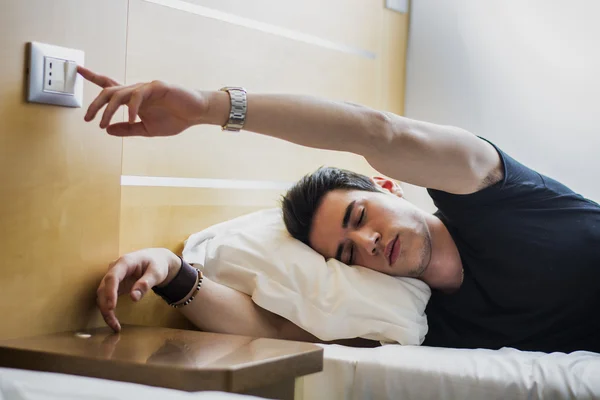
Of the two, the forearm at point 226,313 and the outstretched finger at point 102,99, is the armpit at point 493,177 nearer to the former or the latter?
the forearm at point 226,313

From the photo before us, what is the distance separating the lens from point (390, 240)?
5.80ft

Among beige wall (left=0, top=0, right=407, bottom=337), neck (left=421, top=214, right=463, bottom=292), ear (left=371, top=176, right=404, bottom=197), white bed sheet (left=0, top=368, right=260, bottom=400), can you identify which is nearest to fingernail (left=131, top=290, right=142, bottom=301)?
beige wall (left=0, top=0, right=407, bottom=337)

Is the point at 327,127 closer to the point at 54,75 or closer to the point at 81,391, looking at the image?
the point at 54,75

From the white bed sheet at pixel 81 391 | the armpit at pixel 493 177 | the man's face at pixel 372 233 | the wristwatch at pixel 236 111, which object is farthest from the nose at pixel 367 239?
the white bed sheet at pixel 81 391

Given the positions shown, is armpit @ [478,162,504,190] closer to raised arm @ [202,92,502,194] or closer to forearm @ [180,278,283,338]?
raised arm @ [202,92,502,194]

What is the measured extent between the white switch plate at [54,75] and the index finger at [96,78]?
0.02m

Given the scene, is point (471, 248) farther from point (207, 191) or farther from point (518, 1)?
point (518, 1)

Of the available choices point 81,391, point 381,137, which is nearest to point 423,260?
point 381,137

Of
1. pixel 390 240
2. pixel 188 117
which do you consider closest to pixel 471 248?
pixel 390 240

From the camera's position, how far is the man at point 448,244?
1567 millimetres

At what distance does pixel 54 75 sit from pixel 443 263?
992 millimetres

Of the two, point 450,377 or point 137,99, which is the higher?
point 137,99

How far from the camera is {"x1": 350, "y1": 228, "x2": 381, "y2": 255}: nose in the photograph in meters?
1.75

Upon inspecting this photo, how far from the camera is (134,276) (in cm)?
159
